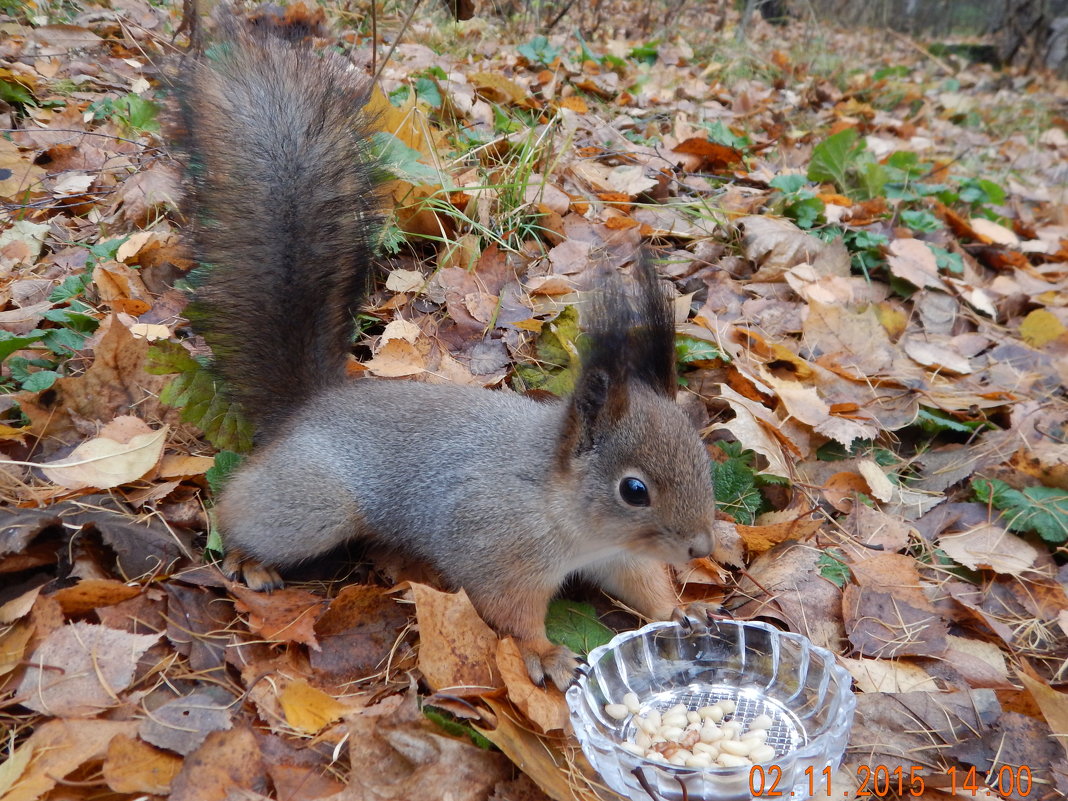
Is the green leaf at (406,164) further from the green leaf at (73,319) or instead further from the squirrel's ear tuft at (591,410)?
the squirrel's ear tuft at (591,410)

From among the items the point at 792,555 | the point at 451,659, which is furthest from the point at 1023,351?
the point at 451,659

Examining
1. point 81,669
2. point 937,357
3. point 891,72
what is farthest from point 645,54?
point 81,669

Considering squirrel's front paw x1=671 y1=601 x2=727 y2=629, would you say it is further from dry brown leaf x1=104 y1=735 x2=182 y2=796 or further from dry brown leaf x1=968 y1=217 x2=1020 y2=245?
dry brown leaf x1=968 y1=217 x2=1020 y2=245

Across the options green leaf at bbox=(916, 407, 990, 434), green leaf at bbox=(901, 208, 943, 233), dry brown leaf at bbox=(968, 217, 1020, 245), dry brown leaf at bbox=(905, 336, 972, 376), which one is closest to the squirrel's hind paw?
green leaf at bbox=(916, 407, 990, 434)

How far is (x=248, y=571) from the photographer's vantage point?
2.07m

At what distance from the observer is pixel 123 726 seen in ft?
4.97

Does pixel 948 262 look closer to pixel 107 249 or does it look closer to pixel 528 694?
pixel 528 694

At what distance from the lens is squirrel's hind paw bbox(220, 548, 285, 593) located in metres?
2.05

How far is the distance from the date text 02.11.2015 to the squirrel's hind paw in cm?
125

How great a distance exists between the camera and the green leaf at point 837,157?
4.07 metres

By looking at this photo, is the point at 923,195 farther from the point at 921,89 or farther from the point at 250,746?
the point at 921,89

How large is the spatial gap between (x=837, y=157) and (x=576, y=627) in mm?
3098

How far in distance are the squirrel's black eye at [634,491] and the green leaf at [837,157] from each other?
2964mm

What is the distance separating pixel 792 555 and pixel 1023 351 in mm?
1796
